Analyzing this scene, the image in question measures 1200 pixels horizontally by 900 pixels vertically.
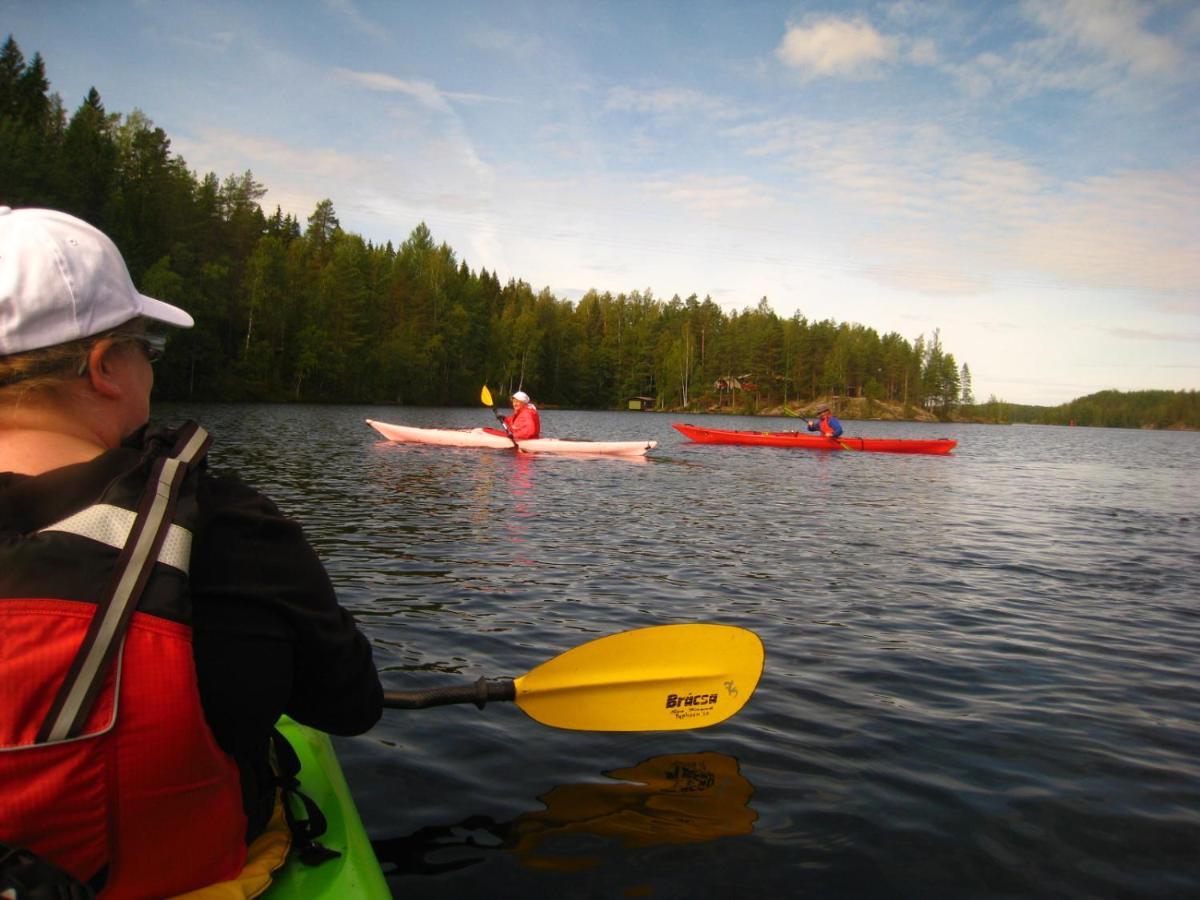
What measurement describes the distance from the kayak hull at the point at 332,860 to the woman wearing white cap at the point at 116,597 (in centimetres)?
43

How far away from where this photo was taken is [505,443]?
2234 centimetres

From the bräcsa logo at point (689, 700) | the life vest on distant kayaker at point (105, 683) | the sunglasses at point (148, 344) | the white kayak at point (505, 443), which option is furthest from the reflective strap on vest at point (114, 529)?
the white kayak at point (505, 443)

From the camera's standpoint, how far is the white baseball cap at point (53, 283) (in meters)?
1.58

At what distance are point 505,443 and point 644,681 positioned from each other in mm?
18480

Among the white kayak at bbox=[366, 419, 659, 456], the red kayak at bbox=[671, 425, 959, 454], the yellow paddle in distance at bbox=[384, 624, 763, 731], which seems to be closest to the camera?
the yellow paddle in distance at bbox=[384, 624, 763, 731]

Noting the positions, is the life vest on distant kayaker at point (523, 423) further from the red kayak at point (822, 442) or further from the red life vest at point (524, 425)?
the red kayak at point (822, 442)

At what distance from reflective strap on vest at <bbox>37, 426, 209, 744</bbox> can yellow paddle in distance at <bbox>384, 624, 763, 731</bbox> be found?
2.34m

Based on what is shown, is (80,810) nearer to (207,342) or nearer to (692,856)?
(692,856)

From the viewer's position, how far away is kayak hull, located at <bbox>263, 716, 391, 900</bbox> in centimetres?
225

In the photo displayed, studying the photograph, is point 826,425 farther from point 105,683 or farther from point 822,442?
point 105,683

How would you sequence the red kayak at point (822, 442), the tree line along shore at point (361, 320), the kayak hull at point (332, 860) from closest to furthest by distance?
1. the kayak hull at point (332, 860)
2. the red kayak at point (822, 442)
3. the tree line along shore at point (361, 320)

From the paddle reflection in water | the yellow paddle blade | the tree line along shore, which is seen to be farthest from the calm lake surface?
the tree line along shore

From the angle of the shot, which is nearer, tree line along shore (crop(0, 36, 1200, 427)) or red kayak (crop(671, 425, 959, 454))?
red kayak (crop(671, 425, 959, 454))

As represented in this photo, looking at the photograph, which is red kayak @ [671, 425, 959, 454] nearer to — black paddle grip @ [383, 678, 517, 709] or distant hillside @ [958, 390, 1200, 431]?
black paddle grip @ [383, 678, 517, 709]
